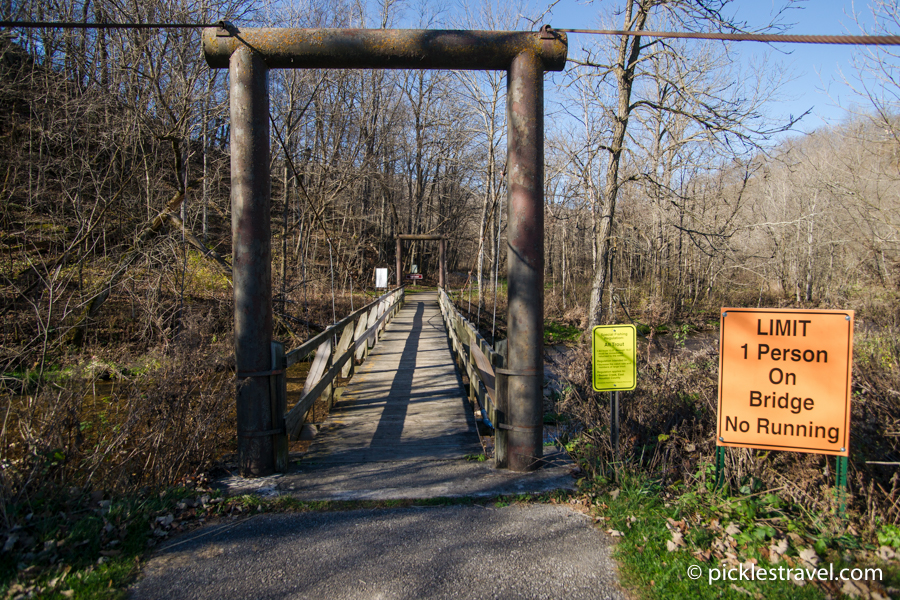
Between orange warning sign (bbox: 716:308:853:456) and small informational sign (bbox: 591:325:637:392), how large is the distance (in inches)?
21.6

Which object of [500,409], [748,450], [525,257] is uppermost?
[525,257]

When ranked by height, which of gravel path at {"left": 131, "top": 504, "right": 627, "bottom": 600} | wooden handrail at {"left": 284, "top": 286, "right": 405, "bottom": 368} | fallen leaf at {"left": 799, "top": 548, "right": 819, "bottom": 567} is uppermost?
wooden handrail at {"left": 284, "top": 286, "right": 405, "bottom": 368}

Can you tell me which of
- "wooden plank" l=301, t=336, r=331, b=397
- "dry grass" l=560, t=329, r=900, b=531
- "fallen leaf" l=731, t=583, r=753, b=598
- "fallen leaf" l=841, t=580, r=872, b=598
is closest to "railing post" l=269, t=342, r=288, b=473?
"wooden plank" l=301, t=336, r=331, b=397

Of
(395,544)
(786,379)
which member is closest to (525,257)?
(786,379)

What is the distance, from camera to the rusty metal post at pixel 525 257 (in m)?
3.90

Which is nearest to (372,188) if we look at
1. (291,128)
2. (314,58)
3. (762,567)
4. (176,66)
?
(291,128)

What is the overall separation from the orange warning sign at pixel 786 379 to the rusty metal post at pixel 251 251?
3.14 m

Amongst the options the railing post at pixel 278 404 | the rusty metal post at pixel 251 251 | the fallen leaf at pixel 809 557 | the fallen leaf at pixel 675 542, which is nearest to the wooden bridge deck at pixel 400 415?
the railing post at pixel 278 404

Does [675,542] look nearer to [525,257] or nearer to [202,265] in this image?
[525,257]

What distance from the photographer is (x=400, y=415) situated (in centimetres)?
626

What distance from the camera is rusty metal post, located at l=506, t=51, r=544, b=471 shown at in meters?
3.90

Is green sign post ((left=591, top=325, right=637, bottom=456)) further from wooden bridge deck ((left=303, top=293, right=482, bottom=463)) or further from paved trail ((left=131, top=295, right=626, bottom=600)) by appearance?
wooden bridge deck ((left=303, top=293, right=482, bottom=463))

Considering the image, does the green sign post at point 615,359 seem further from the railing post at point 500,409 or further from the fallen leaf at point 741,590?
the fallen leaf at point 741,590

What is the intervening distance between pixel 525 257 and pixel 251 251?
1.99 meters
